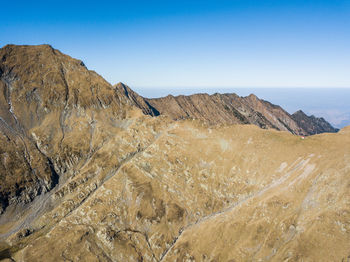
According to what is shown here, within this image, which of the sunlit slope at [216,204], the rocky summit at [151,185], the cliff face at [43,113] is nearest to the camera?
the sunlit slope at [216,204]

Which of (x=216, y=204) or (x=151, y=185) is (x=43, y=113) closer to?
(x=151, y=185)

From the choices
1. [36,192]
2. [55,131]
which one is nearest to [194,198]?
[36,192]

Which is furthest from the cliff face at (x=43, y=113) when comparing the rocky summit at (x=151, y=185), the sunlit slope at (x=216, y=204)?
the sunlit slope at (x=216, y=204)

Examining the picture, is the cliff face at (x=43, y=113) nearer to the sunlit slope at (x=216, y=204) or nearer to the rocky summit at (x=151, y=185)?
the rocky summit at (x=151, y=185)

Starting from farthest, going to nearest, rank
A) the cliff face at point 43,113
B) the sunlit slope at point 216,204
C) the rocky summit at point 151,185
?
the cliff face at point 43,113 → the rocky summit at point 151,185 → the sunlit slope at point 216,204

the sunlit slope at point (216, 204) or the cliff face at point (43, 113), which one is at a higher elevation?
the cliff face at point (43, 113)

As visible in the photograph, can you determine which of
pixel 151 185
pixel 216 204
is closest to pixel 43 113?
pixel 151 185

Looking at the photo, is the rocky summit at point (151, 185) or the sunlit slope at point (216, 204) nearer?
the sunlit slope at point (216, 204)

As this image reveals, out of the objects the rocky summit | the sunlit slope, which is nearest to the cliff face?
the rocky summit

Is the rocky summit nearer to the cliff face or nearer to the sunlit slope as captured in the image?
the sunlit slope
